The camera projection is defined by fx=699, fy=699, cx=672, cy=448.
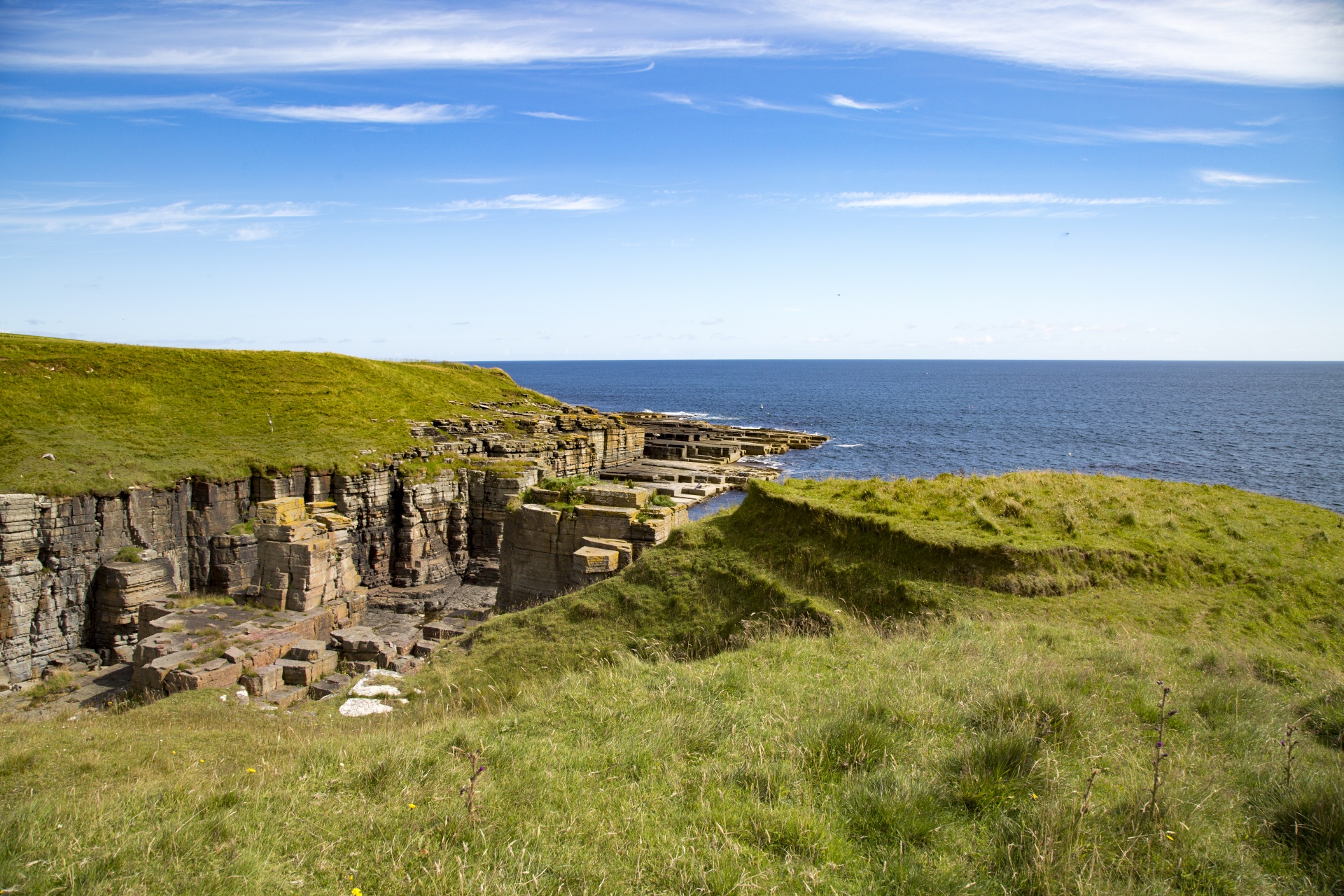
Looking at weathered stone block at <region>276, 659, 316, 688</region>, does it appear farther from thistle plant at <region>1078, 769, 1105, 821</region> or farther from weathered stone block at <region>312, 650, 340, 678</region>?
thistle plant at <region>1078, 769, 1105, 821</region>

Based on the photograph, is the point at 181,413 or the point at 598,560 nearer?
the point at 598,560

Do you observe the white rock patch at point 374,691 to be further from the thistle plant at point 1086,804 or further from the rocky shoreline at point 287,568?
the thistle plant at point 1086,804

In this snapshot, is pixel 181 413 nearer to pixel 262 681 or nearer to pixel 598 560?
pixel 262 681

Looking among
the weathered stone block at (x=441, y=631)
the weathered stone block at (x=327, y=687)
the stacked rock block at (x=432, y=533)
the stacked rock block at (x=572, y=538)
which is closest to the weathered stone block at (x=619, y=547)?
the stacked rock block at (x=572, y=538)

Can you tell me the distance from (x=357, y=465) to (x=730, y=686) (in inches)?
1077

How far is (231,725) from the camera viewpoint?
13141 mm

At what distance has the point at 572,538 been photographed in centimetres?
1917

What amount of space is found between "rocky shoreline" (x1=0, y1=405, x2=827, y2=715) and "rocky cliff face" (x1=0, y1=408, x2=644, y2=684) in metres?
0.06

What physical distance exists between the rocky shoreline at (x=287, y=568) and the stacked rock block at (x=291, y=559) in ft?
0.16

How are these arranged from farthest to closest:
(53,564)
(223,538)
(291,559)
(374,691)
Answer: (223,538), (291,559), (53,564), (374,691)

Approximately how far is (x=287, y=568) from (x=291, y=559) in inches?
12.1

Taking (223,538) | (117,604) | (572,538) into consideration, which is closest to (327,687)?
(572,538)

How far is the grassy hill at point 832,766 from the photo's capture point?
445 cm

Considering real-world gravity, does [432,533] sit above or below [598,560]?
below
